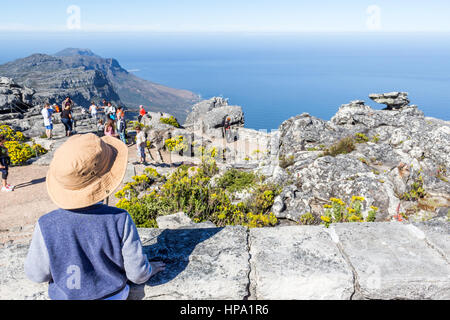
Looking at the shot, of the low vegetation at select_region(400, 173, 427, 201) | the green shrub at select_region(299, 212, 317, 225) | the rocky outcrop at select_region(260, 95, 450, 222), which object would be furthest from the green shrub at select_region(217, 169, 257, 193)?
the low vegetation at select_region(400, 173, 427, 201)

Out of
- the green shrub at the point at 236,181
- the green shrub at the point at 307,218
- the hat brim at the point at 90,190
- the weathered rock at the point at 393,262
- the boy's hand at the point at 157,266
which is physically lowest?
the green shrub at the point at 236,181

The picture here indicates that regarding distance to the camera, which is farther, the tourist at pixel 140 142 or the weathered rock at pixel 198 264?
the tourist at pixel 140 142

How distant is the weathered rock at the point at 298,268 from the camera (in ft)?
6.88

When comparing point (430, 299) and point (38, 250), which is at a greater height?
point (38, 250)

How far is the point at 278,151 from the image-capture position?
41.7 ft

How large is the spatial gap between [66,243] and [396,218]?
5865 mm

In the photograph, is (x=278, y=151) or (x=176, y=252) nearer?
(x=176, y=252)

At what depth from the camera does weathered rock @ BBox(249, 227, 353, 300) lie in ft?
6.88

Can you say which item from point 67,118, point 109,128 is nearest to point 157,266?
point 109,128

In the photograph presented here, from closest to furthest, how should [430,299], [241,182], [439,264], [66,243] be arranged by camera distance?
[66,243] < [430,299] < [439,264] < [241,182]

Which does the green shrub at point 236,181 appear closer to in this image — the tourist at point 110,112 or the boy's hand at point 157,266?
the boy's hand at point 157,266

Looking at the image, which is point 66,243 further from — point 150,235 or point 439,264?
point 439,264

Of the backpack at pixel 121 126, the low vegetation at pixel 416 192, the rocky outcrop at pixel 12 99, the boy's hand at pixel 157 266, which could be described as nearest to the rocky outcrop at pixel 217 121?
the backpack at pixel 121 126
